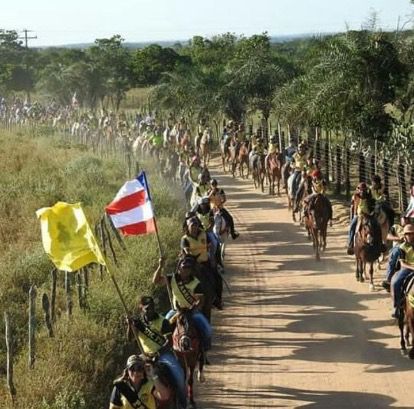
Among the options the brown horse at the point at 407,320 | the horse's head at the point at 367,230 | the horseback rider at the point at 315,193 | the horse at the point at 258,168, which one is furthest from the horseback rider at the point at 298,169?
the brown horse at the point at 407,320

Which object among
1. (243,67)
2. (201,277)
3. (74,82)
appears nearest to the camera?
(201,277)

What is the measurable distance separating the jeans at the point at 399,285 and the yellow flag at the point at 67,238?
5.59 metres

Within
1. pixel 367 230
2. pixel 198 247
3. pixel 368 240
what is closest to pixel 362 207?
pixel 367 230

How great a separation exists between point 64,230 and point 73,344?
297cm

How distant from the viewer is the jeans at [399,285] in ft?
43.2

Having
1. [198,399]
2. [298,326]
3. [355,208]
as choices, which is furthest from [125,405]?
[355,208]

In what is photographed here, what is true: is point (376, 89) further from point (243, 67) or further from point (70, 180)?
point (243, 67)

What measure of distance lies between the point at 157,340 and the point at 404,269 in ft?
15.7

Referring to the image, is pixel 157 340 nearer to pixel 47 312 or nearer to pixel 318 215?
pixel 47 312

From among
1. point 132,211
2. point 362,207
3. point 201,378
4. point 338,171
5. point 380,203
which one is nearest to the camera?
point 201,378

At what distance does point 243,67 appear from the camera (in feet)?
123

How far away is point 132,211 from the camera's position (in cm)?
1284

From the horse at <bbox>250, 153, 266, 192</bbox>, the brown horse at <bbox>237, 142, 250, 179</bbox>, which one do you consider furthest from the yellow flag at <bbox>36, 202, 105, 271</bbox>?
the brown horse at <bbox>237, 142, 250, 179</bbox>

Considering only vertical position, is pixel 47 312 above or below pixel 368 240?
below
